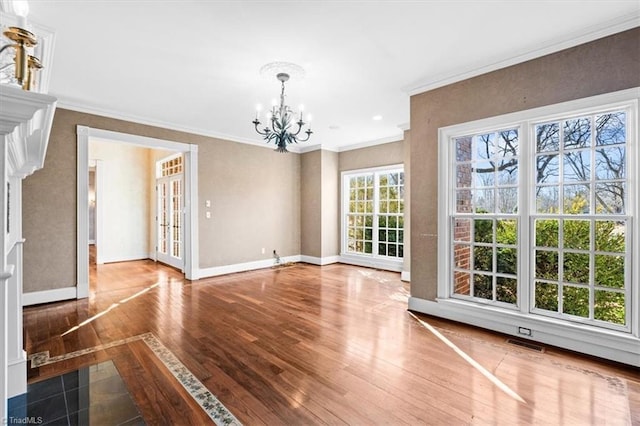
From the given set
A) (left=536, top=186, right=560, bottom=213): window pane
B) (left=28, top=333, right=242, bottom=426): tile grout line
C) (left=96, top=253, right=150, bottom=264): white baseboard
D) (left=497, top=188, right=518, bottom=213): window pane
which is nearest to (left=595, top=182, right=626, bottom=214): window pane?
(left=536, top=186, right=560, bottom=213): window pane

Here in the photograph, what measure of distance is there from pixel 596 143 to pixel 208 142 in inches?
220

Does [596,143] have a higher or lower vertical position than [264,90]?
lower

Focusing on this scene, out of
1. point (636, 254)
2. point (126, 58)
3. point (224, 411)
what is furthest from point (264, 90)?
point (636, 254)

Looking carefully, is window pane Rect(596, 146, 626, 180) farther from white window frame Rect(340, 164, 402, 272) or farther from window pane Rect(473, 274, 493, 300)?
white window frame Rect(340, 164, 402, 272)

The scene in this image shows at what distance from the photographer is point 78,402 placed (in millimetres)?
2045

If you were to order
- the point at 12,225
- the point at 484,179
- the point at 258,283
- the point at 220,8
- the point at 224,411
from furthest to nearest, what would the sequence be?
the point at 258,283
the point at 484,179
the point at 220,8
the point at 12,225
the point at 224,411

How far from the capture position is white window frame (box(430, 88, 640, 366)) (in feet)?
8.26

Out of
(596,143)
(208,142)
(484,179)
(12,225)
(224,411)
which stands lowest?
(224,411)

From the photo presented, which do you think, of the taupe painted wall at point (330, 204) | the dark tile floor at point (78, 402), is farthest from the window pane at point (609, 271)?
the taupe painted wall at point (330, 204)

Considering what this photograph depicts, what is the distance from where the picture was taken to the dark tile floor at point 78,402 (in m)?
1.87

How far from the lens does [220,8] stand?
2.34 meters

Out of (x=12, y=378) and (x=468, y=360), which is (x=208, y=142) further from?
(x=468, y=360)

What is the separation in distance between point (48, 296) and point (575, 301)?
6.21 m

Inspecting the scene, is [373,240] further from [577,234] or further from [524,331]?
[577,234]
